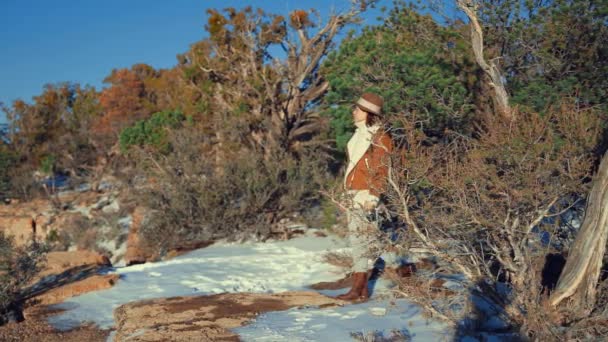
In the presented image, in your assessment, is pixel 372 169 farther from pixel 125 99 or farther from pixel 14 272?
pixel 125 99

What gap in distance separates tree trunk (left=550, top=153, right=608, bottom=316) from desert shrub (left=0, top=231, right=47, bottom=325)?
4540 mm

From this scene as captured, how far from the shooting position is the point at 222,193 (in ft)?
34.2

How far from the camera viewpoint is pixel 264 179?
10.5m

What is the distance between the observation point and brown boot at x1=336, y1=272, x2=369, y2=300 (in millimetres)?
5320

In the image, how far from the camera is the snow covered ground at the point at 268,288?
4312 millimetres

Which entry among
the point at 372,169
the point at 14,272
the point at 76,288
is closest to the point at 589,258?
the point at 372,169

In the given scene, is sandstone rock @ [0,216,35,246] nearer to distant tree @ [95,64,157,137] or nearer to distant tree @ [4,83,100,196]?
distant tree @ [4,83,100,196]

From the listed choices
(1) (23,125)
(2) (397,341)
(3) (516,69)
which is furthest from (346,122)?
(1) (23,125)

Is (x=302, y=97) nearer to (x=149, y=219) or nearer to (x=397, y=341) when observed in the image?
(x=149, y=219)

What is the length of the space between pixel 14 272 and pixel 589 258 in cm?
496

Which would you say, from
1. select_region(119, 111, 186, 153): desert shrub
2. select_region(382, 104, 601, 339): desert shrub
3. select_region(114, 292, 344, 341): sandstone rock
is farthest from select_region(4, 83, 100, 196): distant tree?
select_region(382, 104, 601, 339): desert shrub

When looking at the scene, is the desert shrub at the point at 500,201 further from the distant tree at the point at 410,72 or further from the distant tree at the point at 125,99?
the distant tree at the point at 125,99

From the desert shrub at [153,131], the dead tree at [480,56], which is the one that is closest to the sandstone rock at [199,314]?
the dead tree at [480,56]

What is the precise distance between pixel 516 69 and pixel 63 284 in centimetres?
586
